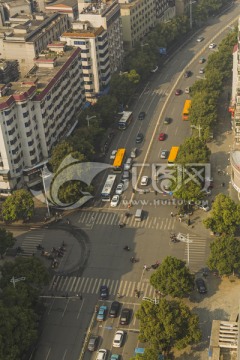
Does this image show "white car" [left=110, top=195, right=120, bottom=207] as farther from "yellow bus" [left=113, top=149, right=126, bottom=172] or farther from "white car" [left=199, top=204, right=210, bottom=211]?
"white car" [left=199, top=204, right=210, bottom=211]

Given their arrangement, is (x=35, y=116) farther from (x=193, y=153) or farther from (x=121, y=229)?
(x=193, y=153)

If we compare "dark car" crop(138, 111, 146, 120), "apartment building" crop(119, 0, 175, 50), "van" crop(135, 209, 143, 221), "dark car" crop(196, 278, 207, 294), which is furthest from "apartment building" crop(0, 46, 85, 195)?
"apartment building" crop(119, 0, 175, 50)

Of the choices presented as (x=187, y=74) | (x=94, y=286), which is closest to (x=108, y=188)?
(x=94, y=286)

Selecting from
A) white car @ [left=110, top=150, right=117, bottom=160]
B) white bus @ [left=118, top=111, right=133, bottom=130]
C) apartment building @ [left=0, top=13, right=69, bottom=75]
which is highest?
apartment building @ [left=0, top=13, right=69, bottom=75]

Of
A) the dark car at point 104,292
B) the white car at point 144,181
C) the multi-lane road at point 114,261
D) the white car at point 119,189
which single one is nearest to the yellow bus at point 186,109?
the multi-lane road at point 114,261

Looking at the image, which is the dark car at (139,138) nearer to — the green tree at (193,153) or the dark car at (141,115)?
the dark car at (141,115)

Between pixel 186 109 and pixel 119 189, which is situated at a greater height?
pixel 186 109

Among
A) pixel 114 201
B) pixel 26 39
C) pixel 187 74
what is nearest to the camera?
pixel 114 201
